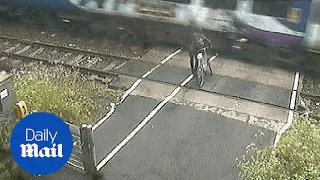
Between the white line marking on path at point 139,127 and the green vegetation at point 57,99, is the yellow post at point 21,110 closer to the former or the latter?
the green vegetation at point 57,99

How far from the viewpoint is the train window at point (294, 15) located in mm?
5980

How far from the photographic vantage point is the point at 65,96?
19.5ft

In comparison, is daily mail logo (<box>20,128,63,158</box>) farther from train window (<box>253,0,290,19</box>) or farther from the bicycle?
train window (<box>253,0,290,19</box>)

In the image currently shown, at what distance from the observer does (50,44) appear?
25.5 ft

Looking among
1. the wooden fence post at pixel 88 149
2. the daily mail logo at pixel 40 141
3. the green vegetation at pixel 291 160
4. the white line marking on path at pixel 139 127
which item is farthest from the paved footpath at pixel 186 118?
the daily mail logo at pixel 40 141

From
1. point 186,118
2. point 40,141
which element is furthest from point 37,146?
point 186,118

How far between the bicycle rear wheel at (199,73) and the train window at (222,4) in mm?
720

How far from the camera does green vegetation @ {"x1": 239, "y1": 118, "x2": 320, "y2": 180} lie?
4.35 meters

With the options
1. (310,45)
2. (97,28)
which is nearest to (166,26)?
(97,28)

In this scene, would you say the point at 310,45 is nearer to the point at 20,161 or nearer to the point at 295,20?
the point at 295,20

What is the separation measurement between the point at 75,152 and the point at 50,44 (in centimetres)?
322

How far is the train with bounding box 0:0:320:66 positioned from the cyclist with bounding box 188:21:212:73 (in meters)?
0.07

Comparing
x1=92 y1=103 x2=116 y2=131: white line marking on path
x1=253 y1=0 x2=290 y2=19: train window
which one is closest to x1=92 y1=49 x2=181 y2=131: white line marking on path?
x1=92 y1=103 x2=116 y2=131: white line marking on path

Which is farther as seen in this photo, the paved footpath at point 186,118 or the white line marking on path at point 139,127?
the white line marking on path at point 139,127
